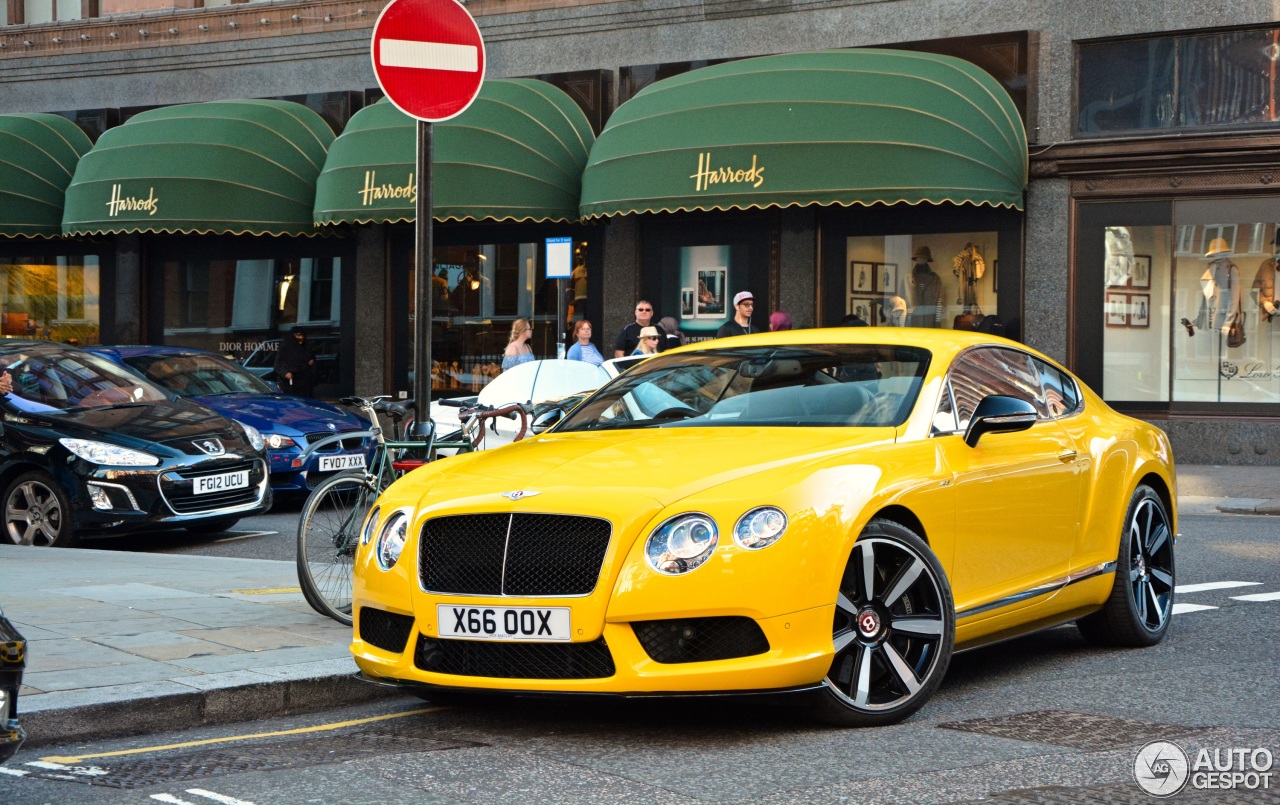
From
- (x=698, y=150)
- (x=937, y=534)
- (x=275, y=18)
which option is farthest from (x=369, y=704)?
(x=275, y=18)

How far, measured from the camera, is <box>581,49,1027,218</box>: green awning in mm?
17859

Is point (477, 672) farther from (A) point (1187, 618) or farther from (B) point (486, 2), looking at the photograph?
(B) point (486, 2)

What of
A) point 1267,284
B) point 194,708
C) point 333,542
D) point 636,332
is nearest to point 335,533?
point 333,542

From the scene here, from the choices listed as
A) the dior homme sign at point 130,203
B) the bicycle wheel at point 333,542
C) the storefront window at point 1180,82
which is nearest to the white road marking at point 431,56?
the bicycle wheel at point 333,542

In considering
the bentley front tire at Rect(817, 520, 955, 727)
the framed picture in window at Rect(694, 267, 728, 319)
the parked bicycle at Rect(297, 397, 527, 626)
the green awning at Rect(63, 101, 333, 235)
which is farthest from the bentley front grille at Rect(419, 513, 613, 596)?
the green awning at Rect(63, 101, 333, 235)

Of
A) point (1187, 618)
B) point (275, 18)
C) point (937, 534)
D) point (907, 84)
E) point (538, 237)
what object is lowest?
point (1187, 618)

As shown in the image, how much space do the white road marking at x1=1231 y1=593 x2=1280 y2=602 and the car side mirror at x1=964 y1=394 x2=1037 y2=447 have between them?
330 centimetres

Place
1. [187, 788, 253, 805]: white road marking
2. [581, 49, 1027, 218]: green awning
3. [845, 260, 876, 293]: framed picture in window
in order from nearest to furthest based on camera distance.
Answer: [187, 788, 253, 805]: white road marking < [581, 49, 1027, 218]: green awning < [845, 260, 876, 293]: framed picture in window

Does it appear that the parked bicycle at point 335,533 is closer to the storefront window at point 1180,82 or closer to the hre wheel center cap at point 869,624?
the hre wheel center cap at point 869,624

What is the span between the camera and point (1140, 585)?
24.3ft

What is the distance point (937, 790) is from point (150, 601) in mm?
4813

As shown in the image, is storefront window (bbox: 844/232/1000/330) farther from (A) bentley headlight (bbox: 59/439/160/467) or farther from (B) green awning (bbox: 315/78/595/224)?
(A) bentley headlight (bbox: 59/439/160/467)

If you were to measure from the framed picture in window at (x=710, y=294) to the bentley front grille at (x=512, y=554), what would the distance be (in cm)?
1544

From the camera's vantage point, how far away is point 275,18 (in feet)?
77.0
